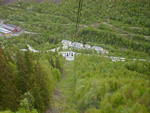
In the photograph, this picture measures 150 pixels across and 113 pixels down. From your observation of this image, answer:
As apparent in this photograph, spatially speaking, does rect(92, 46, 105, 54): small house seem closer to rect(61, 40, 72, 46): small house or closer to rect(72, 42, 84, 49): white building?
rect(72, 42, 84, 49): white building

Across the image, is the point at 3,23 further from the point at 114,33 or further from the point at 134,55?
the point at 134,55

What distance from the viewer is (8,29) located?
191 feet

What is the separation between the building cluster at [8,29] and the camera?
178 ft

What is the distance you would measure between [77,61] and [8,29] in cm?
4036

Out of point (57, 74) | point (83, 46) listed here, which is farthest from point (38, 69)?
point (83, 46)

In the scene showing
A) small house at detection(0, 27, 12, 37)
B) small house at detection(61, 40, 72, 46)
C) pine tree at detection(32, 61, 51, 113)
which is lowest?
small house at detection(61, 40, 72, 46)

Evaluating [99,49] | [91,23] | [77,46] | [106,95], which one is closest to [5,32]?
[77,46]

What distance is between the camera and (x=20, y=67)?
12.8 meters

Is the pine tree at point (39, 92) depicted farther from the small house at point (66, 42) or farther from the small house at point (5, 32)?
the small house at point (5, 32)

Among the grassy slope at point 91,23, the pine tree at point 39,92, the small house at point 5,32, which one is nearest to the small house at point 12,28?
the small house at point 5,32

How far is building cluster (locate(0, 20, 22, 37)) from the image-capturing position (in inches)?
2139

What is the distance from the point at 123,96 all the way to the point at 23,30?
58658 millimetres

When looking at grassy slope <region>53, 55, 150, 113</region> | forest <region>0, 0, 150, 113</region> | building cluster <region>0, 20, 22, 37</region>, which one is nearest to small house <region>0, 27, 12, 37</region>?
building cluster <region>0, 20, 22, 37</region>

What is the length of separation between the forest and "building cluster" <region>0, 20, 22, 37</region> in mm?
3190
